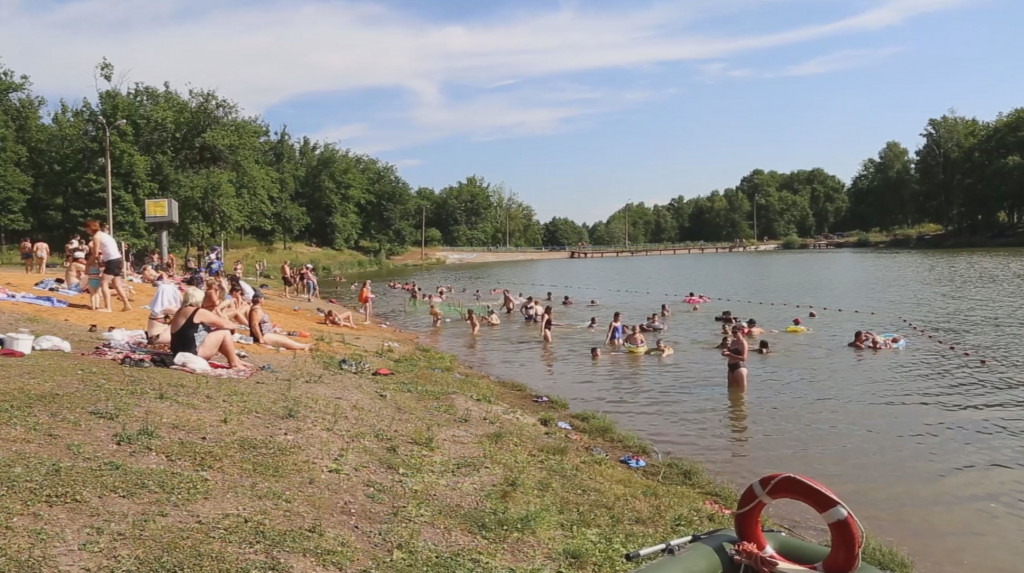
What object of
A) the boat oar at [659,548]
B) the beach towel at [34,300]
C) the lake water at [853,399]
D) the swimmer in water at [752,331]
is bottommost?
the lake water at [853,399]

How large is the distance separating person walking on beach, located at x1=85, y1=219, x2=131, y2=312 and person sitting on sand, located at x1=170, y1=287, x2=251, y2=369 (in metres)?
4.61

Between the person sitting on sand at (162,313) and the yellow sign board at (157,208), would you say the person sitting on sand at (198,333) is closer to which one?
the person sitting on sand at (162,313)

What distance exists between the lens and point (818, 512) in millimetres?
5426

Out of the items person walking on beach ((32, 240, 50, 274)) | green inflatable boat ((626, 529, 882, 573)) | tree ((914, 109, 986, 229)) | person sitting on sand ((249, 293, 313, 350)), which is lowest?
green inflatable boat ((626, 529, 882, 573))

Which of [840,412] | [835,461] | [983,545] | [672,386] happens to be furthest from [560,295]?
[983,545]

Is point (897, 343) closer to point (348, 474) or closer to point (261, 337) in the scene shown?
point (261, 337)

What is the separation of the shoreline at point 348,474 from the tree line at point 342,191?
19.7m

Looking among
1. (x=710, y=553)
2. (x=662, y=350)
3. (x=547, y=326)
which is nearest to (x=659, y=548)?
(x=710, y=553)

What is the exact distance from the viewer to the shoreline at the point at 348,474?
17.7 feet

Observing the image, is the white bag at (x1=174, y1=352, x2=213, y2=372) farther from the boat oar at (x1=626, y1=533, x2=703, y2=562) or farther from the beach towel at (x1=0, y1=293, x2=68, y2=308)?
the beach towel at (x1=0, y1=293, x2=68, y2=308)

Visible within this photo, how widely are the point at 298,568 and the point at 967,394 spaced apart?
14.9m

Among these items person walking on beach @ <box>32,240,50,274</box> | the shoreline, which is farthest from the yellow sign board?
the shoreline

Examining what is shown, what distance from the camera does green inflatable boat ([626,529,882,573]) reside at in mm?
5289

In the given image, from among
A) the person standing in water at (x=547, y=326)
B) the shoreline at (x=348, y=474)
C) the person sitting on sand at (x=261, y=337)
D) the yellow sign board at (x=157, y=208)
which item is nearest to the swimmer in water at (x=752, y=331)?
the person standing in water at (x=547, y=326)
